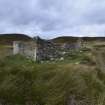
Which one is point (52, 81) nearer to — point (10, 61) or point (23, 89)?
point (23, 89)

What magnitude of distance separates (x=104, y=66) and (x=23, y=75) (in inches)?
139

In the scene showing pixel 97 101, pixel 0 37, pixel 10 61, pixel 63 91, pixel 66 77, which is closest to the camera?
pixel 97 101

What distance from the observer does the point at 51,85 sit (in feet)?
31.9

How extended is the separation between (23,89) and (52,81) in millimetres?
867

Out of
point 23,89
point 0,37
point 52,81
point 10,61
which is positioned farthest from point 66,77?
point 0,37

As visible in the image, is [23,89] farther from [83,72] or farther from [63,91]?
[83,72]

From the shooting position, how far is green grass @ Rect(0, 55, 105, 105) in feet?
29.9

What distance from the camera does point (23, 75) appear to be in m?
10.3

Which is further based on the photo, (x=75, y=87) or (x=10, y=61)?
(x=10, y=61)

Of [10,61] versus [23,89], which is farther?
[10,61]

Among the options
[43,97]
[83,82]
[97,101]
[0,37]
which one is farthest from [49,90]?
[0,37]

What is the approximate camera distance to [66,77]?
9.97 meters

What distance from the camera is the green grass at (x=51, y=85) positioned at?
29.9ft

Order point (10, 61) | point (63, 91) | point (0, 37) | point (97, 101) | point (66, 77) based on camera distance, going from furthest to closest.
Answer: point (0, 37), point (10, 61), point (66, 77), point (63, 91), point (97, 101)
